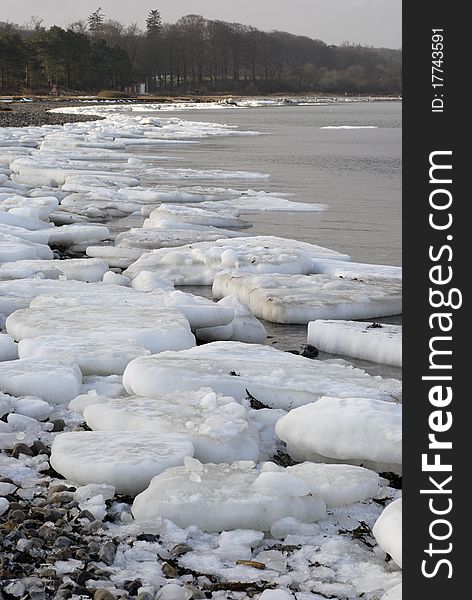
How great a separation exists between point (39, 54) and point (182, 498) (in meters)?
70.6

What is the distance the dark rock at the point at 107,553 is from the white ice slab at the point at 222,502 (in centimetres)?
19

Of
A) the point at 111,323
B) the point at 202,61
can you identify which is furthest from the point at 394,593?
the point at 202,61

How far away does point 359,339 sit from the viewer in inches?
169

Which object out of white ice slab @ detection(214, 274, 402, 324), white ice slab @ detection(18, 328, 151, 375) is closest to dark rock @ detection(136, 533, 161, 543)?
white ice slab @ detection(18, 328, 151, 375)

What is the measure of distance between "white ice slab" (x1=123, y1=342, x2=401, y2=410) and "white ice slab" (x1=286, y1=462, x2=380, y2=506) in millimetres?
715

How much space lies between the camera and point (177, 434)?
9.16 ft

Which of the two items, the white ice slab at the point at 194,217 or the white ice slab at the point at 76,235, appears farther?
the white ice slab at the point at 194,217

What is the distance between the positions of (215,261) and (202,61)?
95089 mm

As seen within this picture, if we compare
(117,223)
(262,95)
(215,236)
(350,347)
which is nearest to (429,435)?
(350,347)

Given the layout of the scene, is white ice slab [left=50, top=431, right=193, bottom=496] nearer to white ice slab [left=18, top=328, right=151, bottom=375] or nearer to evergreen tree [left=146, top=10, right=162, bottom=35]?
white ice slab [left=18, top=328, right=151, bottom=375]

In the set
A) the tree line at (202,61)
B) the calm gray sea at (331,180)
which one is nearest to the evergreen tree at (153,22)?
the tree line at (202,61)

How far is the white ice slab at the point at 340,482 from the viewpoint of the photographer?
2.47 m

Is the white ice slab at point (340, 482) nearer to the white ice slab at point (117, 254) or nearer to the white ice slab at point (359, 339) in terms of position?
the white ice slab at point (359, 339)

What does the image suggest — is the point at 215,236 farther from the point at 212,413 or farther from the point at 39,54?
the point at 39,54
